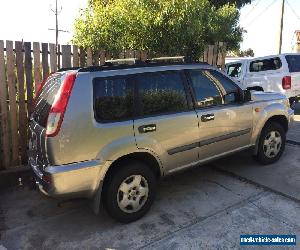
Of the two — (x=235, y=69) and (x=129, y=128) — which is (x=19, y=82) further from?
(x=235, y=69)

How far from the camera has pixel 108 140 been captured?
372cm

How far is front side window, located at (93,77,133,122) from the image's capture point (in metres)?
3.71

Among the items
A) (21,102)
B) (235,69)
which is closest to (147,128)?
(21,102)

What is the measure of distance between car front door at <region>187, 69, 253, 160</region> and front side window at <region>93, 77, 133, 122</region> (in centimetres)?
99

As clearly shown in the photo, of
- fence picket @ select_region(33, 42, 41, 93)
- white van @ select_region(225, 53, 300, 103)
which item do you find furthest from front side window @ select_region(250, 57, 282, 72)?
fence picket @ select_region(33, 42, 41, 93)

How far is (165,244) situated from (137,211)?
561 mm

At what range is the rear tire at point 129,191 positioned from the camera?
3842 mm

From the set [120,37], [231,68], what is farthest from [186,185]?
[231,68]

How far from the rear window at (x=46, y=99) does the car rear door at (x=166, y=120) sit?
876 mm

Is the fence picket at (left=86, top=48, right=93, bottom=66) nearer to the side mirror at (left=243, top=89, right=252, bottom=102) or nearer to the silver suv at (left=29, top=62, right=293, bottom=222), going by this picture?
the silver suv at (left=29, top=62, right=293, bottom=222)

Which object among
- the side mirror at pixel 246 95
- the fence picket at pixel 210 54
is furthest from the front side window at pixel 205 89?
the fence picket at pixel 210 54

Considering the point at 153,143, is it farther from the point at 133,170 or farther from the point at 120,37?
the point at 120,37

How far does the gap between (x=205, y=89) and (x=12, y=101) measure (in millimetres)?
2779

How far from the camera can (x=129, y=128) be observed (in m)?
3.87
